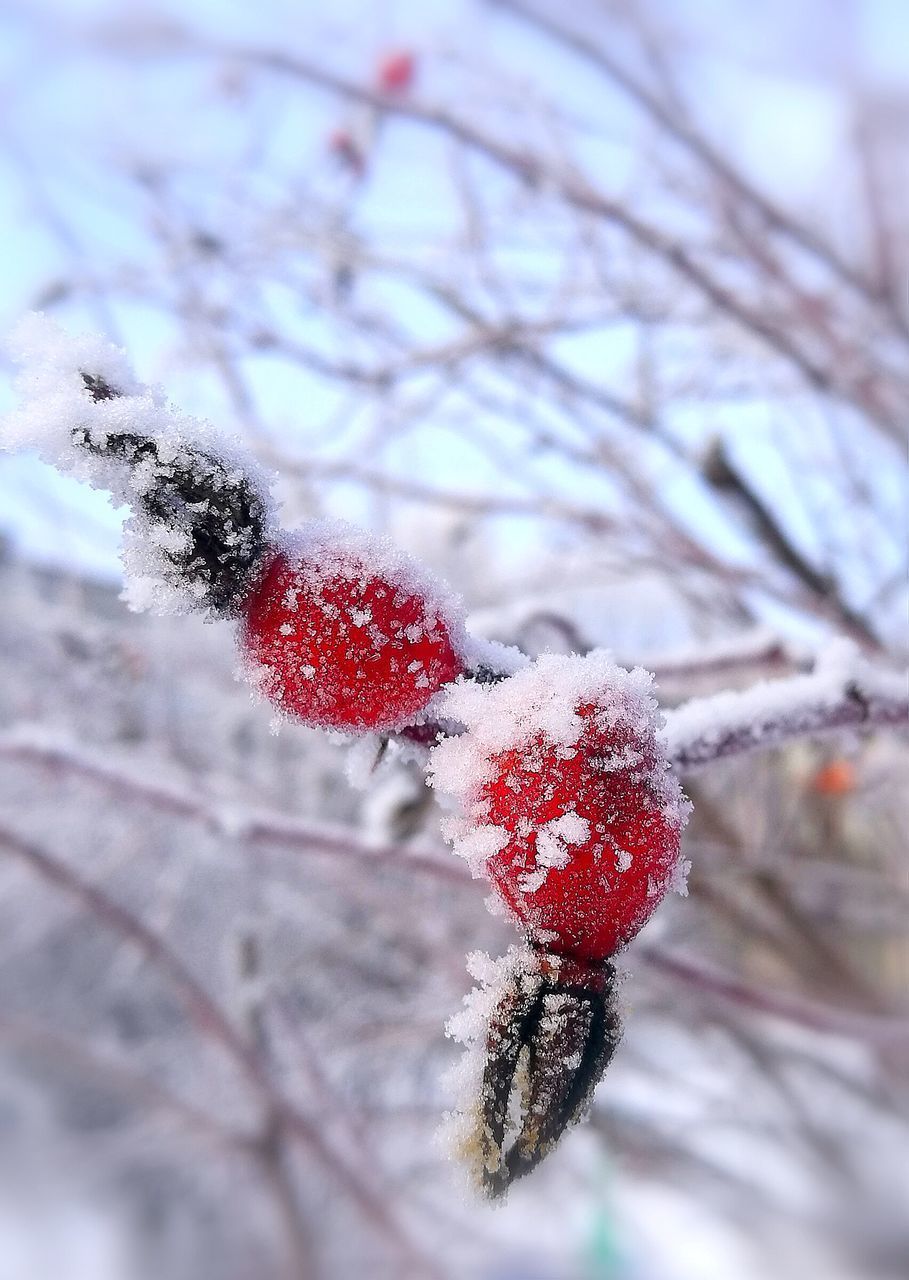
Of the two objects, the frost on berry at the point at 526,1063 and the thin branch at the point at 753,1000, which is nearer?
the frost on berry at the point at 526,1063

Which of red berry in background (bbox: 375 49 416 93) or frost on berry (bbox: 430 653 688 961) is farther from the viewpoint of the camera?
red berry in background (bbox: 375 49 416 93)

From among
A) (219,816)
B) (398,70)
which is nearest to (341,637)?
(219,816)

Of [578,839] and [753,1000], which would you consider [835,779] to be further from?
[578,839]

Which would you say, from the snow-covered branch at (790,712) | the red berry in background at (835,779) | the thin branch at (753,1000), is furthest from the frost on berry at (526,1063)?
the red berry in background at (835,779)

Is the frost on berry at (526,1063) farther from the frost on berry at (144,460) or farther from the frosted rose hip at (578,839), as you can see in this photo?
the frost on berry at (144,460)

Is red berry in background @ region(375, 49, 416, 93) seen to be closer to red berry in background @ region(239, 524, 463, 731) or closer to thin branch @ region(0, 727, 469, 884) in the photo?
thin branch @ region(0, 727, 469, 884)

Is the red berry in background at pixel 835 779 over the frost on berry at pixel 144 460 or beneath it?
beneath

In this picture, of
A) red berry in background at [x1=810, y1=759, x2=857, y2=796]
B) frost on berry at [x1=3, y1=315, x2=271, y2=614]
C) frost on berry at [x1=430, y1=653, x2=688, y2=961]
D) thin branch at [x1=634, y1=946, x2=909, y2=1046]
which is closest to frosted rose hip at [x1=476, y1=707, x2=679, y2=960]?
frost on berry at [x1=430, y1=653, x2=688, y2=961]
